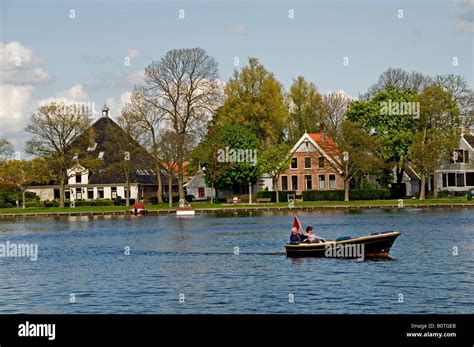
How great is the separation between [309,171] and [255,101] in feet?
44.0

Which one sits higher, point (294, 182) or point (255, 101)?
point (255, 101)

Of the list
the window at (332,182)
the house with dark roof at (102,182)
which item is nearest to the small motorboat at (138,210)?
the house with dark roof at (102,182)

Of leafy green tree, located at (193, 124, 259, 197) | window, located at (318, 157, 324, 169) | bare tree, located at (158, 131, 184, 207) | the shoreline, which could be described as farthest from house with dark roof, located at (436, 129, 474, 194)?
bare tree, located at (158, 131, 184, 207)

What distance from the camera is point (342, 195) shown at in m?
104

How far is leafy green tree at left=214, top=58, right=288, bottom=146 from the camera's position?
115188mm

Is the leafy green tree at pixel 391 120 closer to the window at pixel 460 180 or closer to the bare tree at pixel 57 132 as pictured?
the window at pixel 460 180

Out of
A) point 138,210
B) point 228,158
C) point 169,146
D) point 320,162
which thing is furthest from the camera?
point 228,158

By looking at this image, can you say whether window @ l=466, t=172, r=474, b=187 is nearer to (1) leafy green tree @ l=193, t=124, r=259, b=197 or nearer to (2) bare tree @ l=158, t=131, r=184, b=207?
(1) leafy green tree @ l=193, t=124, r=259, b=197

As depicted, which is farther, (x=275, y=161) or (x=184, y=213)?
(x=275, y=161)

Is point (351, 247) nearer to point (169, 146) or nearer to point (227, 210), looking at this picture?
point (227, 210)

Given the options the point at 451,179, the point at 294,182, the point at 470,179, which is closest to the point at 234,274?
the point at 470,179

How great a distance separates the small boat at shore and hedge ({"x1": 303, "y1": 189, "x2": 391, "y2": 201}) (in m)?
62.9
